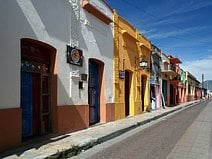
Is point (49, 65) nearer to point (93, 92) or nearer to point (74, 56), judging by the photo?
point (74, 56)

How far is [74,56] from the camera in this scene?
11.8 meters

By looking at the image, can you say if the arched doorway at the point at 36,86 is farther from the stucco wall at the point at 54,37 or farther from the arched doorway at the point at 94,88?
the arched doorway at the point at 94,88

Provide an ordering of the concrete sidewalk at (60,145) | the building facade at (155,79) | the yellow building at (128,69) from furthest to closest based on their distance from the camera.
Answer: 1. the building facade at (155,79)
2. the yellow building at (128,69)
3. the concrete sidewalk at (60,145)

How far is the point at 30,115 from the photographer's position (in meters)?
9.85

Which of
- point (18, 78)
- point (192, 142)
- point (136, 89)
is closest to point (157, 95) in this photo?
point (136, 89)

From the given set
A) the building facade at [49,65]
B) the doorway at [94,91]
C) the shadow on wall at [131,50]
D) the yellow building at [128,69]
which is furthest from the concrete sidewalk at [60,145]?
the shadow on wall at [131,50]

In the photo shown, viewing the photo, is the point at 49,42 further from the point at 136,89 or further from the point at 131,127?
the point at 136,89

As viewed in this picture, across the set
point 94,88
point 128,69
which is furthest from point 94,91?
point 128,69

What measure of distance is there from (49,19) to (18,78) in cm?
253

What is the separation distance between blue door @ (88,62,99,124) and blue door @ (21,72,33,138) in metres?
4.42

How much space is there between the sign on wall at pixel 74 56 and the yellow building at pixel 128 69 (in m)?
4.53

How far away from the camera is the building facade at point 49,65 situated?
8172mm

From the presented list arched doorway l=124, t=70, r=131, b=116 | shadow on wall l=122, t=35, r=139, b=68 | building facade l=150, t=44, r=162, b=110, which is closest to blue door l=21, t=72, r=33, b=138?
shadow on wall l=122, t=35, r=139, b=68

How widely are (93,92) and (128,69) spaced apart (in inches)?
198
